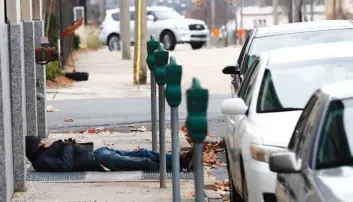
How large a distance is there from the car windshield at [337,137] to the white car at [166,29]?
39.0 m

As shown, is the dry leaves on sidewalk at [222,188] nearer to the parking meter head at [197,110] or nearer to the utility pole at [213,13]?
the parking meter head at [197,110]

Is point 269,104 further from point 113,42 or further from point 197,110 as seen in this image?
point 113,42

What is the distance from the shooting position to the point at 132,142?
50.1 feet

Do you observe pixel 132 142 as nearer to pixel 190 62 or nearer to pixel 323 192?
pixel 323 192

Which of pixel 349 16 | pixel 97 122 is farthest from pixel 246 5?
pixel 97 122

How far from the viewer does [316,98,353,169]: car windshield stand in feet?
20.7

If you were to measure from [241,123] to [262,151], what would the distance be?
3.73ft

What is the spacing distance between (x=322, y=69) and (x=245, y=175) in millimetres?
1615

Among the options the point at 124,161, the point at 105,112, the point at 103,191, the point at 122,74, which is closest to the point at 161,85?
the point at 103,191

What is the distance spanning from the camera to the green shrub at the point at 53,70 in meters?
27.7

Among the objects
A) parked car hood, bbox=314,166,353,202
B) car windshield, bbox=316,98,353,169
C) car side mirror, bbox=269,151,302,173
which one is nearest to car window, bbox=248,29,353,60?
car windshield, bbox=316,98,353,169

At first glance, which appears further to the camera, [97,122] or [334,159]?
[97,122]

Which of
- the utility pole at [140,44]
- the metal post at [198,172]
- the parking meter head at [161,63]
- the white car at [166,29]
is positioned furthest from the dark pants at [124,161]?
the white car at [166,29]

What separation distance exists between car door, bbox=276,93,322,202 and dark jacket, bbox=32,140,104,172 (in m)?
4.98
